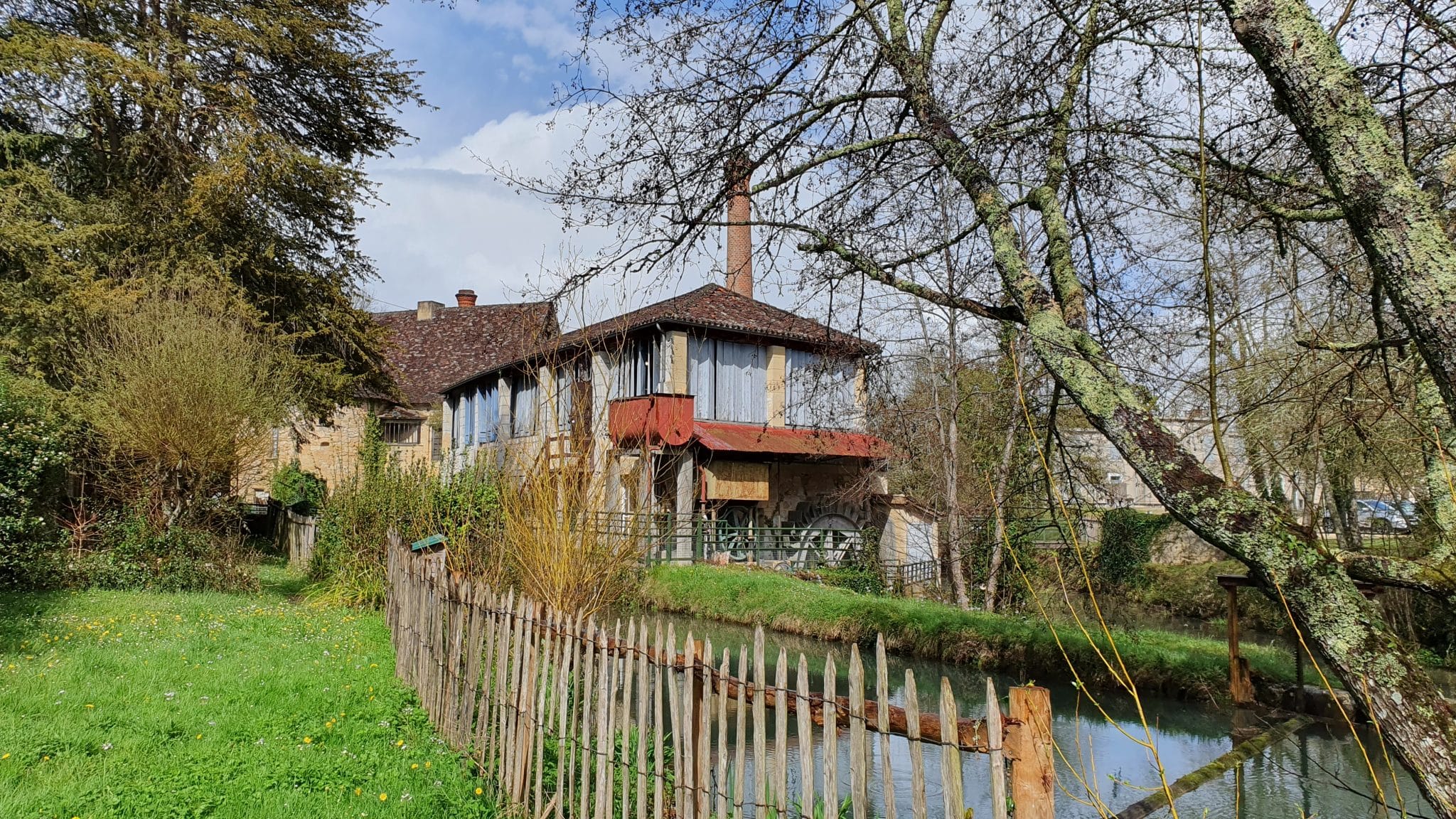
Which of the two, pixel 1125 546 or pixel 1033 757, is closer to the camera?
pixel 1033 757

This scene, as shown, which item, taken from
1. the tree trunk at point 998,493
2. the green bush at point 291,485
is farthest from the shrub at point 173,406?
the tree trunk at point 998,493

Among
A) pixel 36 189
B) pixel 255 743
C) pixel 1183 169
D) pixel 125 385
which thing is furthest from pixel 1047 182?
pixel 36 189

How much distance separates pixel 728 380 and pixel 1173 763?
14771 mm

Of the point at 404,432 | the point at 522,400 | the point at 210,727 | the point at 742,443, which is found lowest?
the point at 210,727

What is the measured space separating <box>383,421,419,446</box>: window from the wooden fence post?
34076 mm

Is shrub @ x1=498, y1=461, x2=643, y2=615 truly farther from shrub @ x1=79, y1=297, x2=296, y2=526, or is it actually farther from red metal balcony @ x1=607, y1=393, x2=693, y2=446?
red metal balcony @ x1=607, y1=393, x2=693, y2=446

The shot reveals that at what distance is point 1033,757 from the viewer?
2.28m

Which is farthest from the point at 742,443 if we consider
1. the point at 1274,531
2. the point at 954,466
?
the point at 1274,531

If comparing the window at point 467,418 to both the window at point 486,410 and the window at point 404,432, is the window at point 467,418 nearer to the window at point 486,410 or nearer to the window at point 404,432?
the window at point 486,410

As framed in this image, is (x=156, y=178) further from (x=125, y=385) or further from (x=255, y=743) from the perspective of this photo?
(x=255, y=743)

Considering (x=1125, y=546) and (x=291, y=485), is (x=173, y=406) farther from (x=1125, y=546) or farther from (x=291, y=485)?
(x=291, y=485)

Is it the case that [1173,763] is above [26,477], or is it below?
below

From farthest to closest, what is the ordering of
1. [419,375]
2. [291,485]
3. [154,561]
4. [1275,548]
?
[419,375] → [291,485] → [154,561] → [1275,548]

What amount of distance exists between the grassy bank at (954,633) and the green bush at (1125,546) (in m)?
0.99
